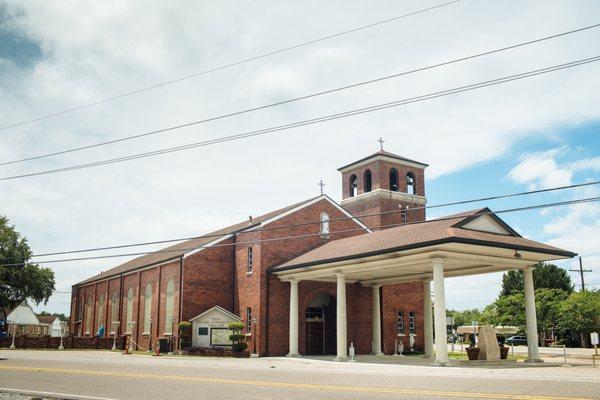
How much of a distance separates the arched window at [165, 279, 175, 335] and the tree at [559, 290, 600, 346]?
131 ft

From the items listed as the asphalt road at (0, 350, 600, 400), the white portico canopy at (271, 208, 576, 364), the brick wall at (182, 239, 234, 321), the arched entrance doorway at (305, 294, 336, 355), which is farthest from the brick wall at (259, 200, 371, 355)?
the asphalt road at (0, 350, 600, 400)

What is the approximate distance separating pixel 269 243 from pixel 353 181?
15.1m

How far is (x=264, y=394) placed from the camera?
13.3m

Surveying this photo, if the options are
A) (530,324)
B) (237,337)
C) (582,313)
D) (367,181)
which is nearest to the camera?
(530,324)

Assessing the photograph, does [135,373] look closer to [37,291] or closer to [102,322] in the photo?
[102,322]

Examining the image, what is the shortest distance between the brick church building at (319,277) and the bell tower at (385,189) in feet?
0.45

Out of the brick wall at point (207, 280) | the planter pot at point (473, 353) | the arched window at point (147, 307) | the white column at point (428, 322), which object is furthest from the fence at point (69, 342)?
the planter pot at point (473, 353)

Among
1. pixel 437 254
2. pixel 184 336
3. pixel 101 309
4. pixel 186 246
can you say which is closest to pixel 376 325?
pixel 184 336

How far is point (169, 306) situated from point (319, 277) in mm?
11900

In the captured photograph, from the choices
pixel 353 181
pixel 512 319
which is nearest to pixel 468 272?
pixel 353 181

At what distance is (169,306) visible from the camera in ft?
128

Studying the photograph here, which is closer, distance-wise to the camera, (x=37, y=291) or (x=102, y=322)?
(x=102, y=322)

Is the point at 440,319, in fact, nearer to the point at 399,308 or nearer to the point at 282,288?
the point at 282,288

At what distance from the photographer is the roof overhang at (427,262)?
2503 centimetres
